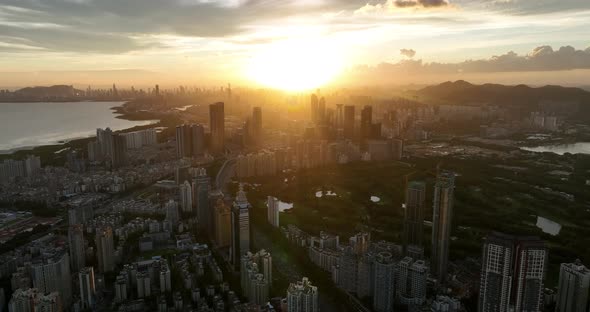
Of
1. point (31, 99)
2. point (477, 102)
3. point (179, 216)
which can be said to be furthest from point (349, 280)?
point (31, 99)

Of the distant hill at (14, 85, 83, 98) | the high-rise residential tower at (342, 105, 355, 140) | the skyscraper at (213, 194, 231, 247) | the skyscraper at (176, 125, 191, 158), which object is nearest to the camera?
the skyscraper at (213, 194, 231, 247)

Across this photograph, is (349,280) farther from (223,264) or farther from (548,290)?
(548,290)

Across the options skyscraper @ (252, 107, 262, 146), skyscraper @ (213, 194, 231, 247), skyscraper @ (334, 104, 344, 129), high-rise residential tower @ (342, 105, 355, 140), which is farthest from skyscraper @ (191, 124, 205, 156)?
skyscraper @ (213, 194, 231, 247)

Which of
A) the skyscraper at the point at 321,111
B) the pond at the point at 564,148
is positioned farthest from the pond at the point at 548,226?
the skyscraper at the point at 321,111

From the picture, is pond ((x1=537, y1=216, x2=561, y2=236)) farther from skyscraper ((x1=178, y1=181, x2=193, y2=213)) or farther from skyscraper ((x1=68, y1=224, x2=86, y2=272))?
skyscraper ((x1=68, y1=224, x2=86, y2=272))

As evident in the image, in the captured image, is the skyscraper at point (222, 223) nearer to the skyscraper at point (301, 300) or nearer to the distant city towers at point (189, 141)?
the skyscraper at point (301, 300)

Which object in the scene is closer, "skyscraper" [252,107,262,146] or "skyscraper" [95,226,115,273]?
"skyscraper" [95,226,115,273]

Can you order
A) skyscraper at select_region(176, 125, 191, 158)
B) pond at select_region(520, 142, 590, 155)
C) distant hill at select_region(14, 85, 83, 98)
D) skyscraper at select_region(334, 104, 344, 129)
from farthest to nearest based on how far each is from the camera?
distant hill at select_region(14, 85, 83, 98)
skyscraper at select_region(334, 104, 344, 129)
pond at select_region(520, 142, 590, 155)
skyscraper at select_region(176, 125, 191, 158)
